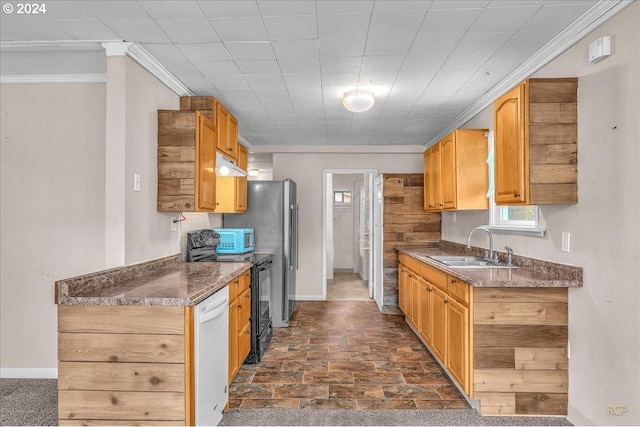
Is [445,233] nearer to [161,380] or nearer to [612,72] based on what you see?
[612,72]

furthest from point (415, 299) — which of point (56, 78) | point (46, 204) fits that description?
point (56, 78)

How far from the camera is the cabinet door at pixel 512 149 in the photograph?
228 cm

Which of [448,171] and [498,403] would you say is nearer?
[498,403]

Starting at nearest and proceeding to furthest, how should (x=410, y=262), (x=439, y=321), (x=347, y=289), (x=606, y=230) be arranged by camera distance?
1. (x=606, y=230)
2. (x=439, y=321)
3. (x=410, y=262)
4. (x=347, y=289)

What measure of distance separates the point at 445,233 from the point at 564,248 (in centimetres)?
245

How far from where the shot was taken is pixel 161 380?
1764mm

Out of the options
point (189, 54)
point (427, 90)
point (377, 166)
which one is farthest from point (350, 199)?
point (189, 54)

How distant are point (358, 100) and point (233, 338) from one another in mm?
2225

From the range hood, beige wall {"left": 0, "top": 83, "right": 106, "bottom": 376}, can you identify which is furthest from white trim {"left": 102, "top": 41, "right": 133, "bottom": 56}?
the range hood

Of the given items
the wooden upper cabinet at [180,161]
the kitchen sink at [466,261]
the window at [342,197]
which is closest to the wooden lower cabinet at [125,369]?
the wooden upper cabinet at [180,161]

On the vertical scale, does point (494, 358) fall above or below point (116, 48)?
below

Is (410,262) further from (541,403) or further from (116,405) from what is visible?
(116,405)

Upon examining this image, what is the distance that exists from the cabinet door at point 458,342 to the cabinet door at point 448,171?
127cm

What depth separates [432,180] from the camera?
4.35m
